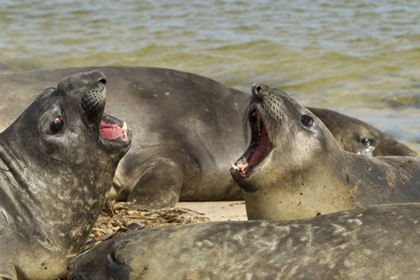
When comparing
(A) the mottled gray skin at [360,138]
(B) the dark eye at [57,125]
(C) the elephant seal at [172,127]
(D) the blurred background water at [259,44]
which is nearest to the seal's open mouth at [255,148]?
(B) the dark eye at [57,125]

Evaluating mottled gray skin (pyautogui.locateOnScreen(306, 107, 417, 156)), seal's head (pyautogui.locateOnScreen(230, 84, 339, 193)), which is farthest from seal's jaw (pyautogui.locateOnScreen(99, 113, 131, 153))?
mottled gray skin (pyautogui.locateOnScreen(306, 107, 417, 156))

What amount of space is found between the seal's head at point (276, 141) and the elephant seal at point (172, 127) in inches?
77.1

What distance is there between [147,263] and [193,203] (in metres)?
3.79

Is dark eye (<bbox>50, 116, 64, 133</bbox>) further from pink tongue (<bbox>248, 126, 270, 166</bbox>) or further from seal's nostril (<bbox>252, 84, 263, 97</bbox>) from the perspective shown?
seal's nostril (<bbox>252, 84, 263, 97</bbox>)

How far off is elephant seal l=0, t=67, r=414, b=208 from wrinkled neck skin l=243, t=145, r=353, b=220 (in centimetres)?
209

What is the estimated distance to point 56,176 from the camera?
207 inches

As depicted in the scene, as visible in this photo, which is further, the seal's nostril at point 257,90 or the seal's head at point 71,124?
the seal's nostril at point 257,90

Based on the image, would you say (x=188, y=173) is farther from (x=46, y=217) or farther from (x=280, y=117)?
(x=46, y=217)

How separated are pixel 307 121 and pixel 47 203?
152cm

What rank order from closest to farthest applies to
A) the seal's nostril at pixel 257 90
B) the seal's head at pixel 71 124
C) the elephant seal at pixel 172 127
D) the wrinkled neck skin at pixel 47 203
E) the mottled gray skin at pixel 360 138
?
the wrinkled neck skin at pixel 47 203 < the seal's head at pixel 71 124 < the seal's nostril at pixel 257 90 < the elephant seal at pixel 172 127 < the mottled gray skin at pixel 360 138

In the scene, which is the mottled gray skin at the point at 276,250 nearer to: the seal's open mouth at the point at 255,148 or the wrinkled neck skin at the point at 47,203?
the wrinkled neck skin at the point at 47,203

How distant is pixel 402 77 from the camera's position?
39.0 ft

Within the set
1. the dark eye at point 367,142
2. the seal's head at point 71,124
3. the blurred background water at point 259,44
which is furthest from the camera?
the blurred background water at point 259,44

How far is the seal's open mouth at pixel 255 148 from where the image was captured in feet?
18.3
